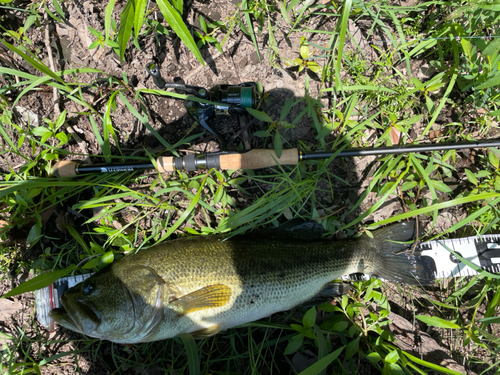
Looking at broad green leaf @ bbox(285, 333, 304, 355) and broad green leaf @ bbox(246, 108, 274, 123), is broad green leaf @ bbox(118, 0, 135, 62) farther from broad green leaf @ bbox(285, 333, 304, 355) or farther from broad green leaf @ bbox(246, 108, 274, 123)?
broad green leaf @ bbox(285, 333, 304, 355)

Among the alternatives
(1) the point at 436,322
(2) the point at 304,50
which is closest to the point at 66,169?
(2) the point at 304,50

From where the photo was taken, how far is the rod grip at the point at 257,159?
2.71 metres

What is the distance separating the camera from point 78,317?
2260mm

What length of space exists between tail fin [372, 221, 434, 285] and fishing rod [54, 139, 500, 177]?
802mm

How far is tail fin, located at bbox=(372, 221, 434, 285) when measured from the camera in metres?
2.91

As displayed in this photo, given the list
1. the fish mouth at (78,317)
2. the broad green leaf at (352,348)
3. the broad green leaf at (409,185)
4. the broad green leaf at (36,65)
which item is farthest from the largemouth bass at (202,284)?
the broad green leaf at (36,65)

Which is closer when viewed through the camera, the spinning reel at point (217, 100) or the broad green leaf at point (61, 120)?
the spinning reel at point (217, 100)

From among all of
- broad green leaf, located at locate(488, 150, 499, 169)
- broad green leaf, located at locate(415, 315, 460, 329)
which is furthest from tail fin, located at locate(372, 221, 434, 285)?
broad green leaf, located at locate(488, 150, 499, 169)

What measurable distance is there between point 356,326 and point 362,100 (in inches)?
87.0

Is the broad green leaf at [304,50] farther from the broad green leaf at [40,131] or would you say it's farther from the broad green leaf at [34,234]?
the broad green leaf at [34,234]

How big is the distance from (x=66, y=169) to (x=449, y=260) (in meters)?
3.81

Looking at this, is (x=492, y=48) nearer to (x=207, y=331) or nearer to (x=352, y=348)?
(x=352, y=348)

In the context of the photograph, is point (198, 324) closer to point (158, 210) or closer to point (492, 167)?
point (158, 210)

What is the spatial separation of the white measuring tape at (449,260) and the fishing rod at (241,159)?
1.00 metres
